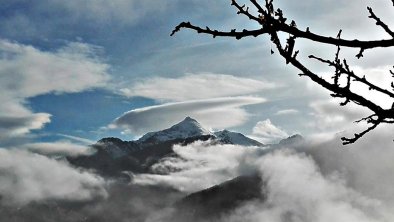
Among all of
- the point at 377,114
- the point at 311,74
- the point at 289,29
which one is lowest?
the point at 377,114

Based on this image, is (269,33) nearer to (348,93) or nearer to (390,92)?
(348,93)

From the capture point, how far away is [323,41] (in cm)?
474

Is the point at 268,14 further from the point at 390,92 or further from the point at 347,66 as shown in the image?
the point at 390,92

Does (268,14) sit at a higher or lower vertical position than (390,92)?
higher

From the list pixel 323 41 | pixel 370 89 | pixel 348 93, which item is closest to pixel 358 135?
pixel 370 89

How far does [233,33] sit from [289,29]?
1.88 ft

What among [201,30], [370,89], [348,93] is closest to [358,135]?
[370,89]

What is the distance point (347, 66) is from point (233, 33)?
139cm

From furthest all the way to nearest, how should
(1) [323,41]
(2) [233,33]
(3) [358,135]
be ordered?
(3) [358,135] → (2) [233,33] → (1) [323,41]

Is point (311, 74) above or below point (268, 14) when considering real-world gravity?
below

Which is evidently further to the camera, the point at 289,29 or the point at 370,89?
the point at 370,89

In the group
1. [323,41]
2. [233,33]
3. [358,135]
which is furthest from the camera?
[358,135]

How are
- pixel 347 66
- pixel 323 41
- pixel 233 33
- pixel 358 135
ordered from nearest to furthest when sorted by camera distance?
pixel 323 41
pixel 233 33
pixel 347 66
pixel 358 135

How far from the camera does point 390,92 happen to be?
5.94 meters
